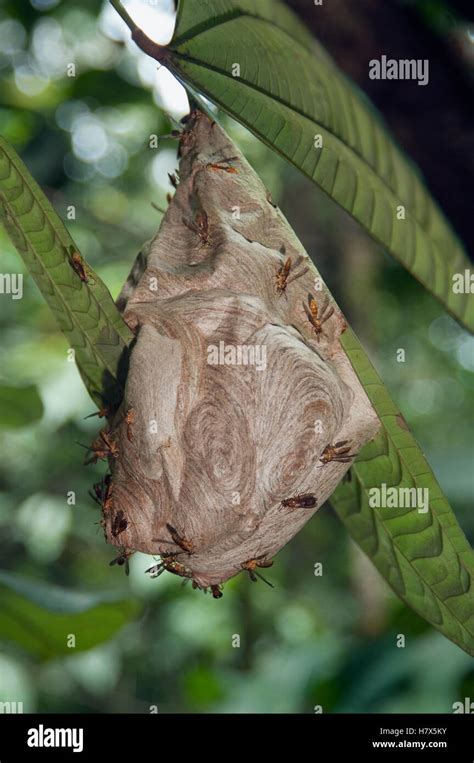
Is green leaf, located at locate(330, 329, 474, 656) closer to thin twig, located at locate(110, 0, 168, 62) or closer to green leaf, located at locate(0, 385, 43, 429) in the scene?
thin twig, located at locate(110, 0, 168, 62)

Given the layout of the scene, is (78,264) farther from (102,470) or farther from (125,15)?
(102,470)

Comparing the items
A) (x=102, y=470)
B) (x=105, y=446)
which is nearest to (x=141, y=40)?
(x=105, y=446)

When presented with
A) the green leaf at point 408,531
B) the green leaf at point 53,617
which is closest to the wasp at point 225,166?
the green leaf at point 408,531

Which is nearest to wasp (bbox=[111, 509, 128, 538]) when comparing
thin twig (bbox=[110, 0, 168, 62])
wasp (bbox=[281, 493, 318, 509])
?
wasp (bbox=[281, 493, 318, 509])

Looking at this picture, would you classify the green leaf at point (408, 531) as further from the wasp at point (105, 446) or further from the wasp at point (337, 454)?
the wasp at point (105, 446)
